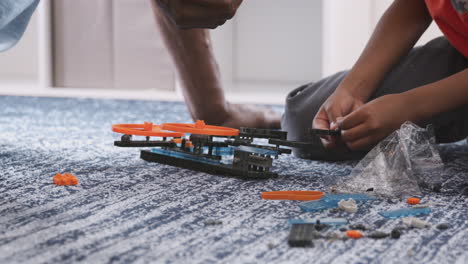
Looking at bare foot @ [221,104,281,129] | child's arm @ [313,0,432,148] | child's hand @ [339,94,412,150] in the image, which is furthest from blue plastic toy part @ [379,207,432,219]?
bare foot @ [221,104,281,129]

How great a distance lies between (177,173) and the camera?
33.6 inches

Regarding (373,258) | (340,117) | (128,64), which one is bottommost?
(373,258)

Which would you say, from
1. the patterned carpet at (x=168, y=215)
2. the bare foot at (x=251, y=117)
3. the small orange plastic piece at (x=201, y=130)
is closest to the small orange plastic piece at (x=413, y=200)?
the patterned carpet at (x=168, y=215)

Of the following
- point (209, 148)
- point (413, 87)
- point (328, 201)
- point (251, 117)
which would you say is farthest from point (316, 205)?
point (251, 117)

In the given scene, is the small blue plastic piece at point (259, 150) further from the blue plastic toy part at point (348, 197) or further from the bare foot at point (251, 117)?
the bare foot at point (251, 117)

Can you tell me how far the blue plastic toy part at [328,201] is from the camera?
0.66 metres

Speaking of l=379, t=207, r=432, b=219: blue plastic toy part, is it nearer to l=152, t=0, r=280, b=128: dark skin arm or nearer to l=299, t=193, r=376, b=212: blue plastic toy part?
l=299, t=193, r=376, b=212: blue plastic toy part

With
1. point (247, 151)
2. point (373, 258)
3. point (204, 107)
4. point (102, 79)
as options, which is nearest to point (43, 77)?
point (102, 79)

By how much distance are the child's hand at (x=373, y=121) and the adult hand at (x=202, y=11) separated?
0.68 ft

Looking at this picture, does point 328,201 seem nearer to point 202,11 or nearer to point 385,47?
point 202,11

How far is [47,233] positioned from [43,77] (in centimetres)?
179

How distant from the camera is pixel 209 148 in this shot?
89cm

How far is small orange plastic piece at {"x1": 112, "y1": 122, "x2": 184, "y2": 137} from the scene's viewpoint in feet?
2.79

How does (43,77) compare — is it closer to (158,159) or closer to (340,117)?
(158,159)
